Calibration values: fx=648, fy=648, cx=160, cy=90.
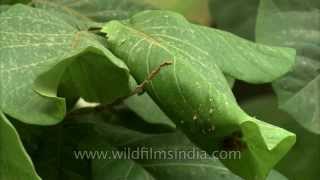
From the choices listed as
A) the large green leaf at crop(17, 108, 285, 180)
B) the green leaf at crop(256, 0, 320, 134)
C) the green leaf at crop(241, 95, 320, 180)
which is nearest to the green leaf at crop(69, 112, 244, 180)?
the large green leaf at crop(17, 108, 285, 180)

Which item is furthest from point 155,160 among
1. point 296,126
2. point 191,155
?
point 296,126

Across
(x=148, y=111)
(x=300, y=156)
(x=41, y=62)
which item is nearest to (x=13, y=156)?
(x=41, y=62)

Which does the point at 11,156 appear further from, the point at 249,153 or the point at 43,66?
the point at 249,153

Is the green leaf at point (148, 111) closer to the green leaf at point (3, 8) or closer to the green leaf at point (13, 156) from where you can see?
the green leaf at point (3, 8)

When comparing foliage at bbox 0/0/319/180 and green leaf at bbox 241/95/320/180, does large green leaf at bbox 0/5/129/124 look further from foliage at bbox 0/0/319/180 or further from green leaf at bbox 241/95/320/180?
green leaf at bbox 241/95/320/180

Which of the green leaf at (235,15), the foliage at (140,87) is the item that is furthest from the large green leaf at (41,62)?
the green leaf at (235,15)
